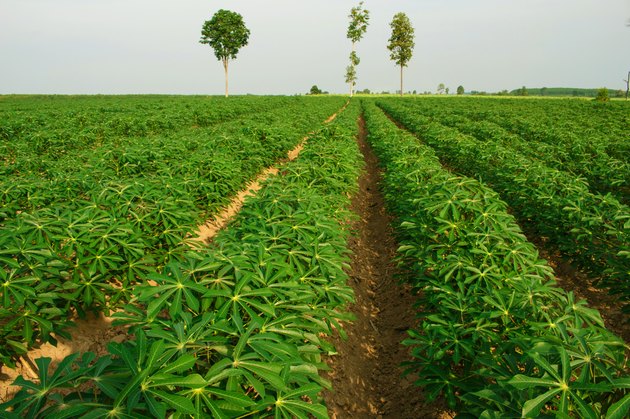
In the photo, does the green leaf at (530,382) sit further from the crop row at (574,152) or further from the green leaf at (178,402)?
the crop row at (574,152)

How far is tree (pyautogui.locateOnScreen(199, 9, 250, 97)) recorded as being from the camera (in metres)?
51.8

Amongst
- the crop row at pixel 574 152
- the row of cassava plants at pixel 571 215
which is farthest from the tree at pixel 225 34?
the row of cassava plants at pixel 571 215

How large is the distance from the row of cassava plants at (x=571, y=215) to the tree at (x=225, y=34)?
52505mm

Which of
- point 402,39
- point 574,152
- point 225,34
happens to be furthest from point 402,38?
point 574,152

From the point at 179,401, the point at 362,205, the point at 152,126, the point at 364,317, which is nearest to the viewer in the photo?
the point at 179,401

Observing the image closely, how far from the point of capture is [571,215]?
4609 millimetres

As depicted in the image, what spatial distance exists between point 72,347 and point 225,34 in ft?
190

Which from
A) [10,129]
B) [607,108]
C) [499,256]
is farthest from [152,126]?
[607,108]

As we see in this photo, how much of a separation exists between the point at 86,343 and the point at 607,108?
38713mm

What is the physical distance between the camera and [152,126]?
15.0m

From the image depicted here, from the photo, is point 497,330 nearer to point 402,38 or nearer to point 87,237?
point 87,237

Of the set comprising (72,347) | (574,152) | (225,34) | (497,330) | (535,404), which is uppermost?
(225,34)

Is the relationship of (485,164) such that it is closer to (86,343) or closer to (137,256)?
(137,256)

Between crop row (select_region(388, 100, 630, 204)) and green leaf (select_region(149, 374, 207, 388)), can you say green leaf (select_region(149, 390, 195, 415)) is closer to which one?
green leaf (select_region(149, 374, 207, 388))
